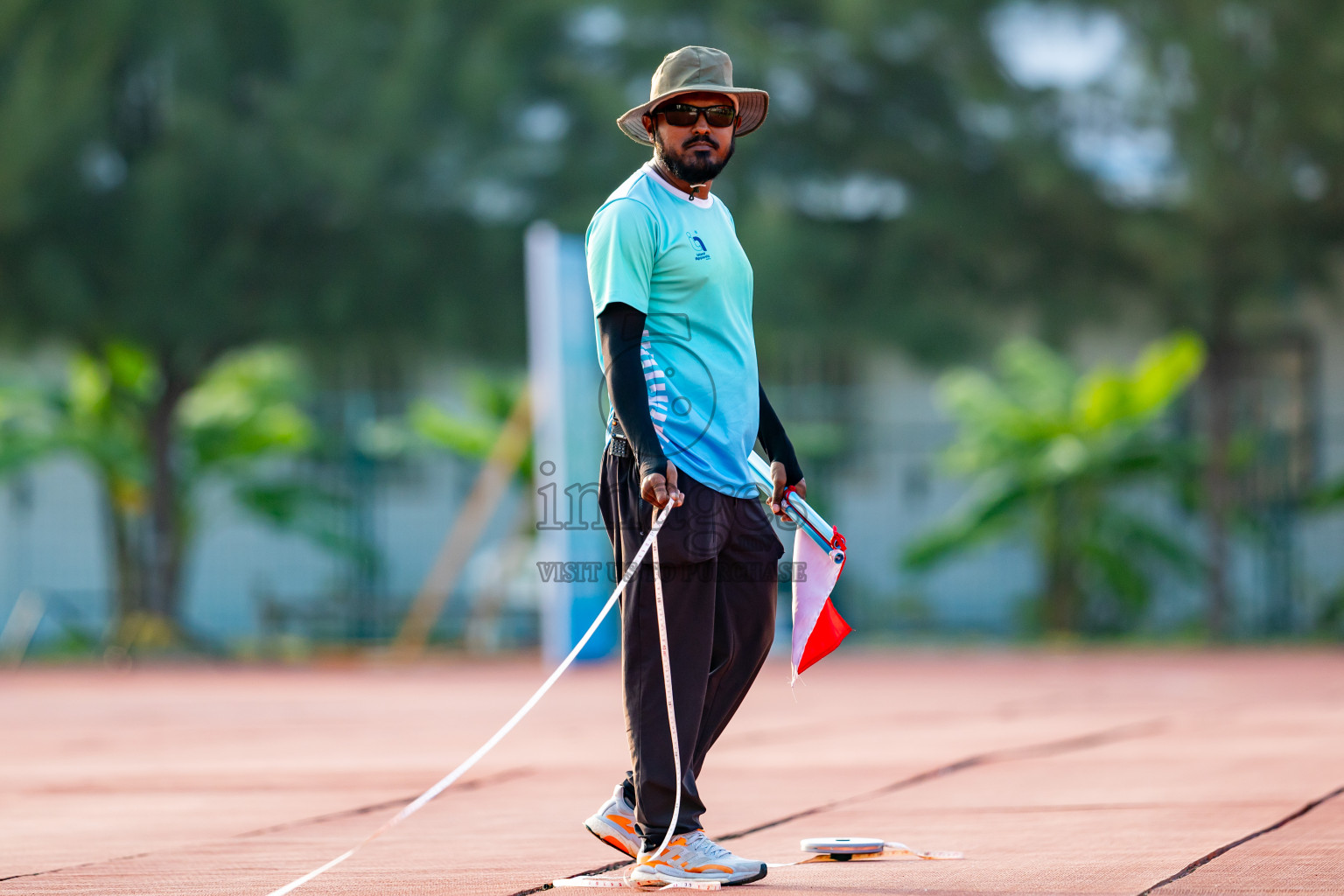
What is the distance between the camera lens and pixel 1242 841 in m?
4.59

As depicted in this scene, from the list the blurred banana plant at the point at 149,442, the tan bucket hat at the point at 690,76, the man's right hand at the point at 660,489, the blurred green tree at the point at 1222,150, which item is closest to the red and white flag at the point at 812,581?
the man's right hand at the point at 660,489

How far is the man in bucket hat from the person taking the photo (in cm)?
403

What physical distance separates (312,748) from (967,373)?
36.7 feet

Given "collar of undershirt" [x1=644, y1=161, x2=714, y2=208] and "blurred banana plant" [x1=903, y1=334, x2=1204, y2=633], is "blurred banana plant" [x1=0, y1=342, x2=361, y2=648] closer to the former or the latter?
"blurred banana plant" [x1=903, y1=334, x2=1204, y2=633]

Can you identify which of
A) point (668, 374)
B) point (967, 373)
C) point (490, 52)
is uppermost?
point (490, 52)

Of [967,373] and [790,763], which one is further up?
[967,373]

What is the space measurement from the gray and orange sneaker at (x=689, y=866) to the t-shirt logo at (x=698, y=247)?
133cm

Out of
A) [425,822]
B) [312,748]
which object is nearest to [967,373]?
[312,748]

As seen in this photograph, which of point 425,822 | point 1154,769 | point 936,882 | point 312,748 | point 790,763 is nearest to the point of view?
point 936,882

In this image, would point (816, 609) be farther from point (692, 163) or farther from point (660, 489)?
point (692, 163)

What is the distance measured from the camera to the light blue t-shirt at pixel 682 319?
406 centimetres

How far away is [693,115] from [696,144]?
0.07m

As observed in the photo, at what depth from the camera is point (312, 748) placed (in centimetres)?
810

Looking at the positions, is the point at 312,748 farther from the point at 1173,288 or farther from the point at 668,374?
the point at 1173,288
